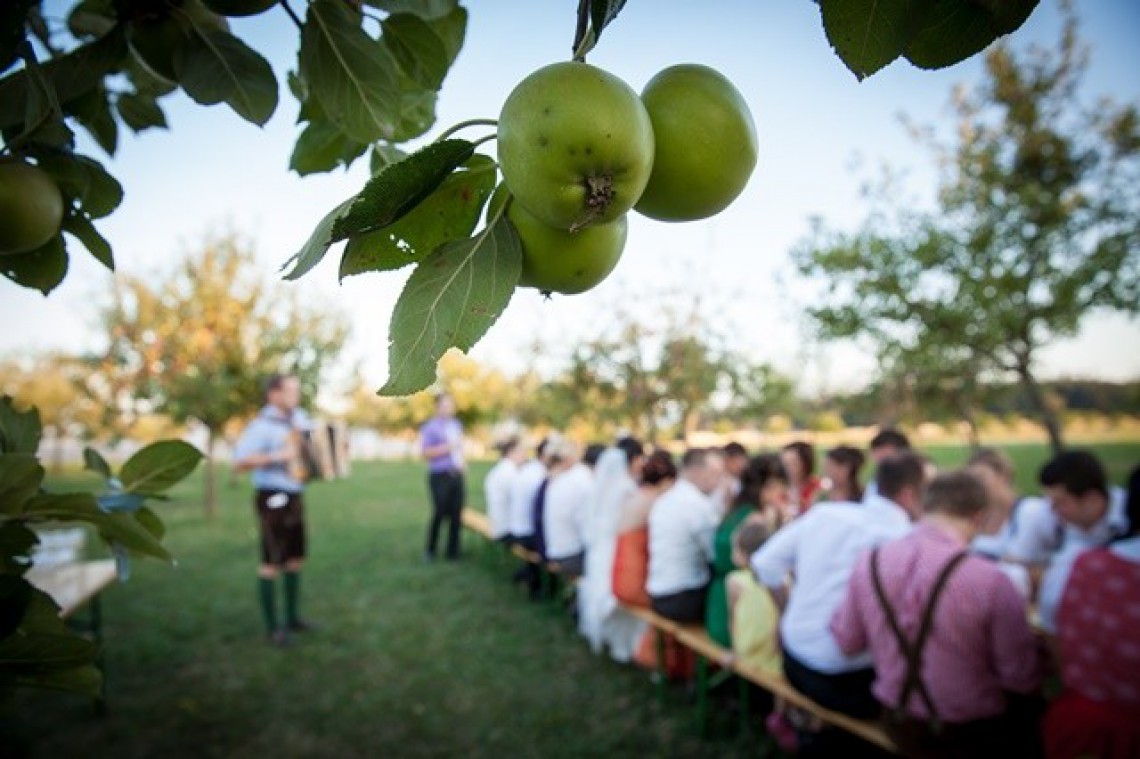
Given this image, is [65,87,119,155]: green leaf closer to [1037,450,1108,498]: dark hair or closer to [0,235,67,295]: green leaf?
[0,235,67,295]: green leaf

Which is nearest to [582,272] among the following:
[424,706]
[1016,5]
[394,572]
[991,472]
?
[1016,5]

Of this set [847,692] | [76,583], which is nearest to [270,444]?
[76,583]

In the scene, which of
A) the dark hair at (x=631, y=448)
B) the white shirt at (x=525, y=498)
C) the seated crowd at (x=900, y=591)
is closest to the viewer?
the seated crowd at (x=900, y=591)

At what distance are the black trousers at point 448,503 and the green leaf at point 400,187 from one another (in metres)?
9.08

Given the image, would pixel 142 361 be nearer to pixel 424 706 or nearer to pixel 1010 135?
pixel 424 706

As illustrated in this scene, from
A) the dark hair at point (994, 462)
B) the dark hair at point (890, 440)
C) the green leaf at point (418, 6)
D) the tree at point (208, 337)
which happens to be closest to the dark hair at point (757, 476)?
the dark hair at point (890, 440)

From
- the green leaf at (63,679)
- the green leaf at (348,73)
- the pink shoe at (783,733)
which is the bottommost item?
the pink shoe at (783,733)

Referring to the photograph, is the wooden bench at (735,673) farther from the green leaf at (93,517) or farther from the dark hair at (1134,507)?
the green leaf at (93,517)

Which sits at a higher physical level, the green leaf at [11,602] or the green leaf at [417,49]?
the green leaf at [417,49]

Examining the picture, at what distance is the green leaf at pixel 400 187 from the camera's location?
1.73ft

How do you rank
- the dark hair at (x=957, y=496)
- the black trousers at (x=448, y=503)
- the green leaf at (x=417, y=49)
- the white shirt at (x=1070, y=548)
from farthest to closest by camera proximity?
the black trousers at (x=448, y=503)
the white shirt at (x=1070, y=548)
the dark hair at (x=957, y=496)
the green leaf at (x=417, y=49)

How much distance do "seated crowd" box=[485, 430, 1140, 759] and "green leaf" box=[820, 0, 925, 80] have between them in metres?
2.92

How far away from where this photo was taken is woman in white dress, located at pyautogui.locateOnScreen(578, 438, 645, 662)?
18.2 ft

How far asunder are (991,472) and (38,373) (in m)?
39.7
